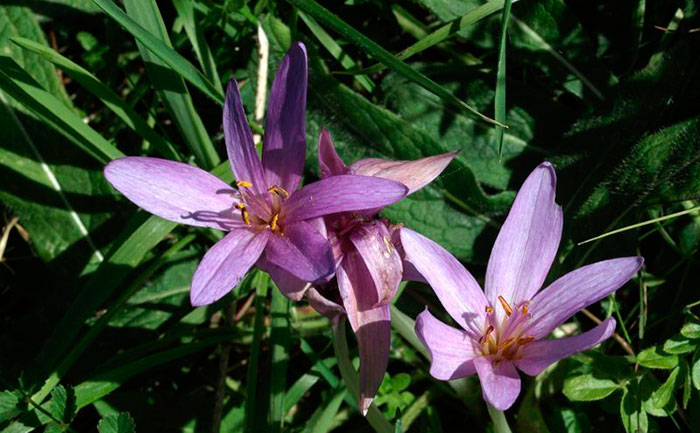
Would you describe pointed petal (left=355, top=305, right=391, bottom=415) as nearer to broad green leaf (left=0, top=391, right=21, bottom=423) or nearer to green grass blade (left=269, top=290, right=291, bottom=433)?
green grass blade (left=269, top=290, right=291, bottom=433)

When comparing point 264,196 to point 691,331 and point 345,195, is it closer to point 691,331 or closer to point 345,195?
point 345,195

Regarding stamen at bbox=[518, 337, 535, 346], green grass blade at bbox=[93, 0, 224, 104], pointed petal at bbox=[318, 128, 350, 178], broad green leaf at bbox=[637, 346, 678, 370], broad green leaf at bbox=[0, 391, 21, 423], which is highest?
green grass blade at bbox=[93, 0, 224, 104]

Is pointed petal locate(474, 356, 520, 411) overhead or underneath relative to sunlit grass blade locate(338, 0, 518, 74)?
underneath

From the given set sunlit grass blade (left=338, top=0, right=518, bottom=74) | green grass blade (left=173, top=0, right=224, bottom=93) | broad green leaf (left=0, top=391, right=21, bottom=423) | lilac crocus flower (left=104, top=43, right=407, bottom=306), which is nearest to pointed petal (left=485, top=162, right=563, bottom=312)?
lilac crocus flower (left=104, top=43, right=407, bottom=306)

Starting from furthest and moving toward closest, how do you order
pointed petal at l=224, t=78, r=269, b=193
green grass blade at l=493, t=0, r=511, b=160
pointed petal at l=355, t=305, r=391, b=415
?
green grass blade at l=493, t=0, r=511, b=160
pointed petal at l=224, t=78, r=269, b=193
pointed petal at l=355, t=305, r=391, b=415

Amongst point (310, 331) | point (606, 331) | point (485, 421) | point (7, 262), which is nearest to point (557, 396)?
point (485, 421)

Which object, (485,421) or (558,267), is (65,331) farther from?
(558,267)

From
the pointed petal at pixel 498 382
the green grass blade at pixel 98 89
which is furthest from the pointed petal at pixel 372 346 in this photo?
the green grass blade at pixel 98 89
